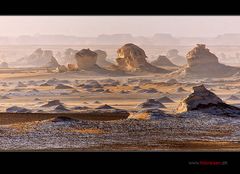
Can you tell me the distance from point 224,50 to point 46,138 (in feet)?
5.50

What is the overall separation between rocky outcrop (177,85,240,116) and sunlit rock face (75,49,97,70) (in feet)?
2.77

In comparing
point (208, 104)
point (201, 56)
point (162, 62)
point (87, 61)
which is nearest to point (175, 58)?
point (162, 62)

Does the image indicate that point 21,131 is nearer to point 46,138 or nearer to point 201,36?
point 46,138

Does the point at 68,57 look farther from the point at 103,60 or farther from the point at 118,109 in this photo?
the point at 118,109

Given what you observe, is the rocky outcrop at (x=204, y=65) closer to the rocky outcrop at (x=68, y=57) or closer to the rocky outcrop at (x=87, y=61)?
the rocky outcrop at (x=87, y=61)

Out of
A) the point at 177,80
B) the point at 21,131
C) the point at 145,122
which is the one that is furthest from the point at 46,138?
the point at 177,80

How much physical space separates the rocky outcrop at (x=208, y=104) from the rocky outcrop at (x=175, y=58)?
0.27m

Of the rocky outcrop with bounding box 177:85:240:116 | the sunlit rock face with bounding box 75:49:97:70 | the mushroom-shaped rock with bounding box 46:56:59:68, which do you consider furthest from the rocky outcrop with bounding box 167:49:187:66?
the mushroom-shaped rock with bounding box 46:56:59:68

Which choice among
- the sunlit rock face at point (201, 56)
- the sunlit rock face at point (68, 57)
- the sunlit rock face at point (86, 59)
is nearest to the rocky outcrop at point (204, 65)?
the sunlit rock face at point (201, 56)

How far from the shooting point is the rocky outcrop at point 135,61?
5445 mm

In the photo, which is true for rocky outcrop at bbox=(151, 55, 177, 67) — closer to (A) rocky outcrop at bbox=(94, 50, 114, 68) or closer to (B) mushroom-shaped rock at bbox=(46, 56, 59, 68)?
(A) rocky outcrop at bbox=(94, 50, 114, 68)

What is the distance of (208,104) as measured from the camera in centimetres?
541

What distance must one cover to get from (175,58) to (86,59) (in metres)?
0.76
